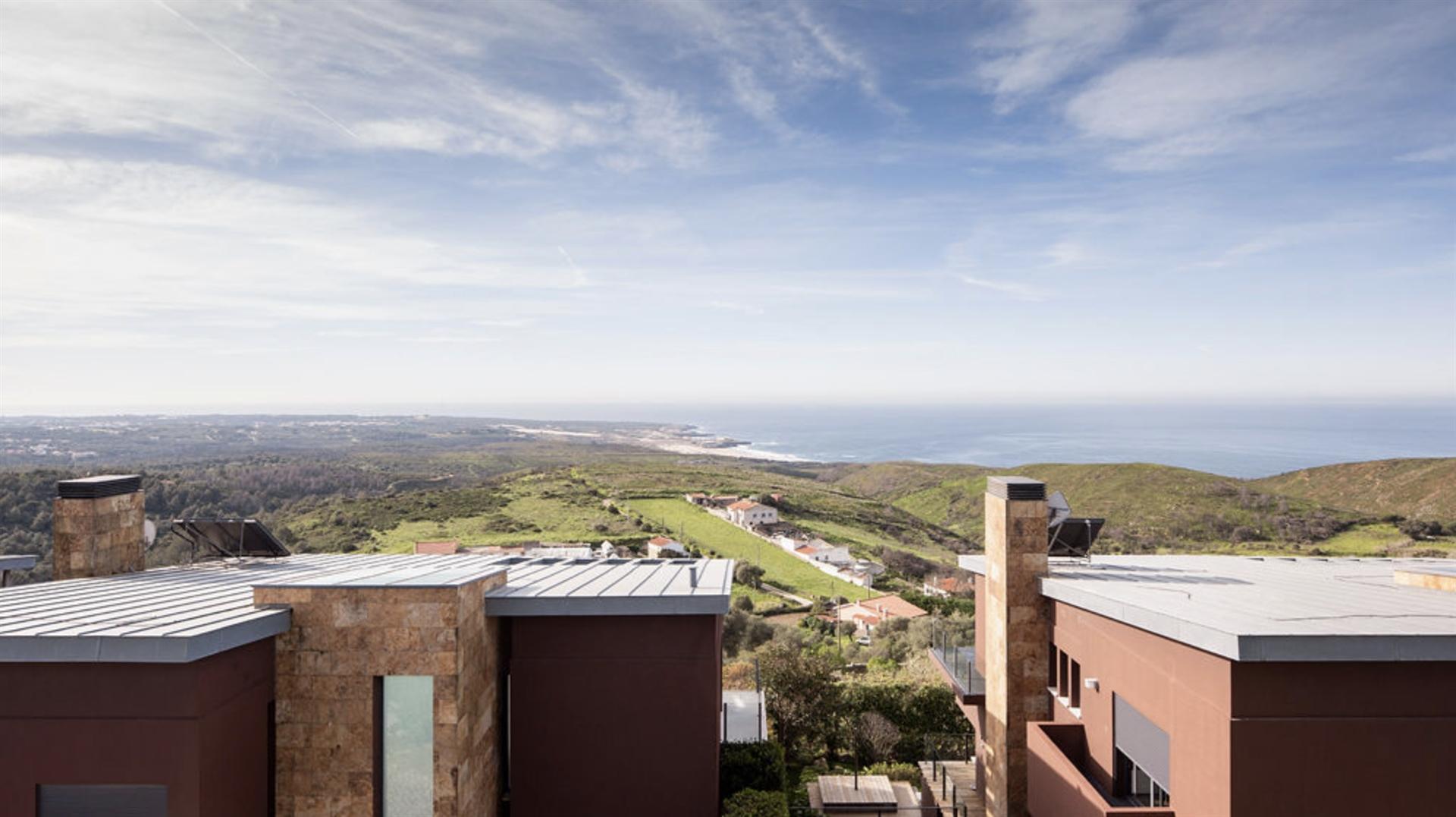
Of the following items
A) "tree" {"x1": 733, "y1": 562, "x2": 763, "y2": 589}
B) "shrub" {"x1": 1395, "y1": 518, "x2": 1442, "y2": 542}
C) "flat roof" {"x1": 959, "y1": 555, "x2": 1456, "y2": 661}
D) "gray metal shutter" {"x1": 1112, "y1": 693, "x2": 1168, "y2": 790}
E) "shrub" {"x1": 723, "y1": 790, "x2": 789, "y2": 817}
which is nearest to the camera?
"flat roof" {"x1": 959, "y1": 555, "x2": 1456, "y2": 661}

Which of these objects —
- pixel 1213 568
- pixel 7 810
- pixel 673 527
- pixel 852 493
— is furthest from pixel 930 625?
pixel 852 493

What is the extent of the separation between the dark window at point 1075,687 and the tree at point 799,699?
7562mm

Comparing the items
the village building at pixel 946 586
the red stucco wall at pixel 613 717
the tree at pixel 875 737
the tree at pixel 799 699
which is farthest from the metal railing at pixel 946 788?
the village building at pixel 946 586

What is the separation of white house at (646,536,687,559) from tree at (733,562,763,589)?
12.7 ft

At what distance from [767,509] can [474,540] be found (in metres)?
32.2

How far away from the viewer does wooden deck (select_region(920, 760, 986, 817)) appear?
13305 mm

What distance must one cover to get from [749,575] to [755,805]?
39187 millimetres

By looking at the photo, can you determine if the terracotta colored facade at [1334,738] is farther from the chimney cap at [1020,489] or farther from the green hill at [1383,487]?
the green hill at [1383,487]

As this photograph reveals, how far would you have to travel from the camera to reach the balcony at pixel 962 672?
13188 mm

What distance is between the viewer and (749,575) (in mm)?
48938

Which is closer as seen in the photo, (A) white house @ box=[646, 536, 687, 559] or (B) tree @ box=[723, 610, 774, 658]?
(B) tree @ box=[723, 610, 774, 658]

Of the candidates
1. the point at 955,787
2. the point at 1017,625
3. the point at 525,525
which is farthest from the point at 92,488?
the point at 525,525

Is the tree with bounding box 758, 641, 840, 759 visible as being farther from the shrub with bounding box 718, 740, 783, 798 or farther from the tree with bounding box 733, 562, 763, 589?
the tree with bounding box 733, 562, 763, 589

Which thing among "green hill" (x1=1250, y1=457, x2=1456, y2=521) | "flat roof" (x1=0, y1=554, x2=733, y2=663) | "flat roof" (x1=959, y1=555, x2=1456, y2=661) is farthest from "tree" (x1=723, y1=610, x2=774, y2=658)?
"green hill" (x1=1250, y1=457, x2=1456, y2=521)
